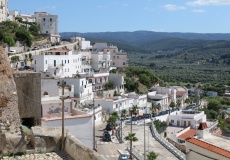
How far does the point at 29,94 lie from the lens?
14.0 meters

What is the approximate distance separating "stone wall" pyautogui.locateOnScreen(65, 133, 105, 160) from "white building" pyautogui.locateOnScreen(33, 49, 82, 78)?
40461mm

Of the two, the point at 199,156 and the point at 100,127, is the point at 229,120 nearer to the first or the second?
the point at 100,127

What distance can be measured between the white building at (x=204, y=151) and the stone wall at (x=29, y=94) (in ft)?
18.3

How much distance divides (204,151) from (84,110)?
73.8 ft

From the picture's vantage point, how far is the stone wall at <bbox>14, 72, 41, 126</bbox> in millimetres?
13610

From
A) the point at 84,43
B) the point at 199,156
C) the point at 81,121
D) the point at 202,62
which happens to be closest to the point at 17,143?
the point at 199,156

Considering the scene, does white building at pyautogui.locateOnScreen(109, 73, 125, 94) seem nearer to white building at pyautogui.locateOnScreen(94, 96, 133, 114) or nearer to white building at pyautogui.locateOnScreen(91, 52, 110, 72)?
white building at pyautogui.locateOnScreen(91, 52, 110, 72)

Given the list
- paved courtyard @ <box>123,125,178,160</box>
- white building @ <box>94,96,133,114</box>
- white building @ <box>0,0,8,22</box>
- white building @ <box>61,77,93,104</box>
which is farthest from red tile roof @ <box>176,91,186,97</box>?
white building @ <box>0,0,8,22</box>

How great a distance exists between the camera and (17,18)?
74.3 meters

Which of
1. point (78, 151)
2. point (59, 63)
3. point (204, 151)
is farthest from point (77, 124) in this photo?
point (59, 63)

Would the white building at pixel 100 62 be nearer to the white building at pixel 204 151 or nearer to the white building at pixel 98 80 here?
the white building at pixel 98 80

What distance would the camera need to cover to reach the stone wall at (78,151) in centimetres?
783

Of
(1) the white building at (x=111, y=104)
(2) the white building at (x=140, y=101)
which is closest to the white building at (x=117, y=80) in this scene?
(2) the white building at (x=140, y=101)

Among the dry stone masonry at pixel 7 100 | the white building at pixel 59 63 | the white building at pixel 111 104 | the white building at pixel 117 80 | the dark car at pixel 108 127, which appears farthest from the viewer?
the white building at pixel 117 80
